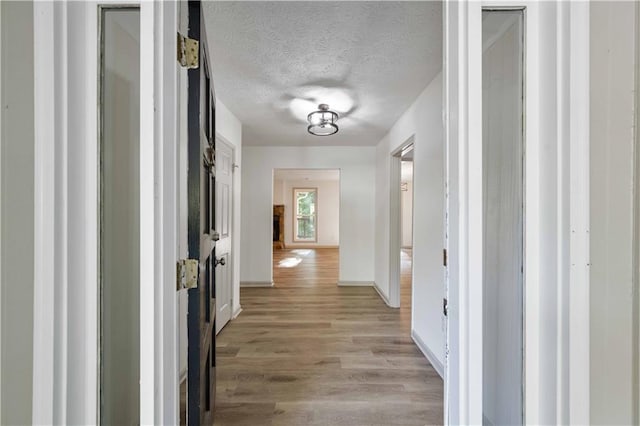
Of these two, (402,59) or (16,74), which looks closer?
(16,74)

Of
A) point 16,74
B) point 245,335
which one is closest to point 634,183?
point 16,74

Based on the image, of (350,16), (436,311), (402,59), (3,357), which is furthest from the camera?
(436,311)

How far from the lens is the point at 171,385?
2.79 feet

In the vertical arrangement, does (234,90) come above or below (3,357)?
above

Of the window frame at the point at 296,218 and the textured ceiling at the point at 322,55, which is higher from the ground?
the textured ceiling at the point at 322,55

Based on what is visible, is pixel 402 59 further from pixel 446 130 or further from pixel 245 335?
pixel 245 335

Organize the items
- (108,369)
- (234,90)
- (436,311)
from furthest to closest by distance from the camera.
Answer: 1. (234,90)
2. (436,311)
3. (108,369)

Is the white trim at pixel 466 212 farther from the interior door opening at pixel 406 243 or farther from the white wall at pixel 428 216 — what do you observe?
the interior door opening at pixel 406 243

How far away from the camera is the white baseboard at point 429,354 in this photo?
2199mm

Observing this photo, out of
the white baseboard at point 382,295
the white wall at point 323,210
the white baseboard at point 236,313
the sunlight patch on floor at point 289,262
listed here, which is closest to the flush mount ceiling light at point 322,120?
the white baseboard at point 236,313

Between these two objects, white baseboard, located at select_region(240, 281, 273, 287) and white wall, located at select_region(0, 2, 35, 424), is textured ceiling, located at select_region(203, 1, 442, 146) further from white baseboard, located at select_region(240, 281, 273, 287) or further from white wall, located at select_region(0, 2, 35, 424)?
white baseboard, located at select_region(240, 281, 273, 287)

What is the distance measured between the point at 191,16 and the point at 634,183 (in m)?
1.52

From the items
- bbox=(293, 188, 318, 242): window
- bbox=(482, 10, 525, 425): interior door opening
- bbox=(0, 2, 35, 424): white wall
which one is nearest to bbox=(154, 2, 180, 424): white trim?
bbox=(0, 2, 35, 424): white wall

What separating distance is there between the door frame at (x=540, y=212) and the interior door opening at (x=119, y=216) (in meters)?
1.01
